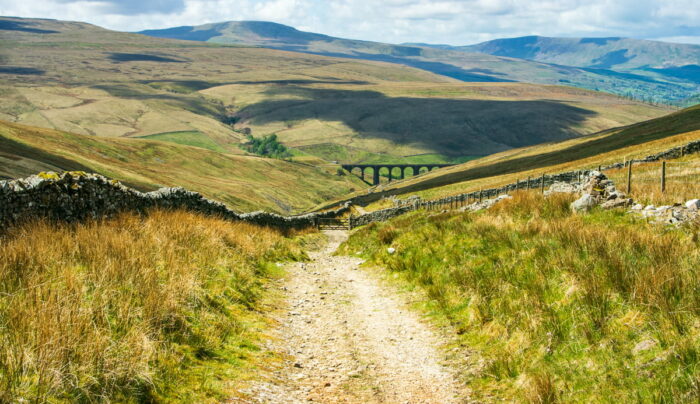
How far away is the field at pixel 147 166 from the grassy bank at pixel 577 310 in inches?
2343

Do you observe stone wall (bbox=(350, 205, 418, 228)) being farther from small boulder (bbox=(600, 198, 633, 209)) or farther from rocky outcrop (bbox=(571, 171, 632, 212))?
small boulder (bbox=(600, 198, 633, 209))

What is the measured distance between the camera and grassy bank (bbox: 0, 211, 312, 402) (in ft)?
19.3

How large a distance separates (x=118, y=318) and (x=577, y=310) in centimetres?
670

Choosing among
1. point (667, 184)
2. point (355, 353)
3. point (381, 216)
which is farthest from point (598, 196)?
point (381, 216)

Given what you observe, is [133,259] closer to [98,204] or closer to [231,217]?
[98,204]

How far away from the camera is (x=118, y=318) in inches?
295

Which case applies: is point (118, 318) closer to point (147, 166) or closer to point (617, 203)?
point (617, 203)

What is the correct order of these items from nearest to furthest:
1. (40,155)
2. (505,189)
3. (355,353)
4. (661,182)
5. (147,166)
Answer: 1. (355,353)
2. (661,182)
3. (505,189)
4. (40,155)
5. (147,166)

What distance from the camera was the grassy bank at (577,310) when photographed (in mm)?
6484

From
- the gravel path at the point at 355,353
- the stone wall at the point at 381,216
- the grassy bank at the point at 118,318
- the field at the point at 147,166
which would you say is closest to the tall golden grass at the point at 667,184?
the gravel path at the point at 355,353

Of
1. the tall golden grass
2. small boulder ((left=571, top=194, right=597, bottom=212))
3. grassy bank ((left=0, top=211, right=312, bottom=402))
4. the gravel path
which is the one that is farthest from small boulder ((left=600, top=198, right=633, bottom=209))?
grassy bank ((left=0, top=211, right=312, bottom=402))

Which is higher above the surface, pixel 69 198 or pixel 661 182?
pixel 69 198

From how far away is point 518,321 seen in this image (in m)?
8.84

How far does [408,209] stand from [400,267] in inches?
1354
